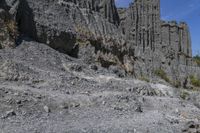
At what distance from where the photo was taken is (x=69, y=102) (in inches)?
1000

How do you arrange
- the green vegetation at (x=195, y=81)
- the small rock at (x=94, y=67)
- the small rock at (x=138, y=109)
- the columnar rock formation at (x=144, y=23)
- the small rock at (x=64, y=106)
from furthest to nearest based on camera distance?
1. the columnar rock formation at (x=144, y=23)
2. the green vegetation at (x=195, y=81)
3. the small rock at (x=94, y=67)
4. the small rock at (x=138, y=109)
5. the small rock at (x=64, y=106)

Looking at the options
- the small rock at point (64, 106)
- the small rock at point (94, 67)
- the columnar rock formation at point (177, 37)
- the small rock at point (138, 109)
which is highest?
the columnar rock formation at point (177, 37)

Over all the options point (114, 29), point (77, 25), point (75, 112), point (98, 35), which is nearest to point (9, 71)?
point (75, 112)

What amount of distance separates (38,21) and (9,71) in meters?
11.6

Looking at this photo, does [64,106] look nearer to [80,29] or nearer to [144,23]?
[80,29]

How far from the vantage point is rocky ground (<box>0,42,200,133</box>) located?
70.9ft

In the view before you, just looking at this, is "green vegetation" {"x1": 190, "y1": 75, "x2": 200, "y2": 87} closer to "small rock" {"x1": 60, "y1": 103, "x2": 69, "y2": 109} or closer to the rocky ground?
the rocky ground

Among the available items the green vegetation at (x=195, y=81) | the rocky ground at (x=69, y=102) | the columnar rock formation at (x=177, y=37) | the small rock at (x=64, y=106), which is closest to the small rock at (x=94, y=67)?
the rocky ground at (x=69, y=102)

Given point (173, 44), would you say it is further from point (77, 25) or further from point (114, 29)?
point (77, 25)

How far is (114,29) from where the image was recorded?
53969 mm

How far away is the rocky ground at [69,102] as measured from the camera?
21.6 m

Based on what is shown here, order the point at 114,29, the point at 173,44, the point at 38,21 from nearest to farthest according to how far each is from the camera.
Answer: the point at 38,21 < the point at 114,29 < the point at 173,44

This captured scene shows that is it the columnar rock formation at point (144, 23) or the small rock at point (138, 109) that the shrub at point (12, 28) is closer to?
the small rock at point (138, 109)

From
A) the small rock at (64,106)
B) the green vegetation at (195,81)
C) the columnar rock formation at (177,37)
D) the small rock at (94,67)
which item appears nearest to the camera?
the small rock at (64,106)
